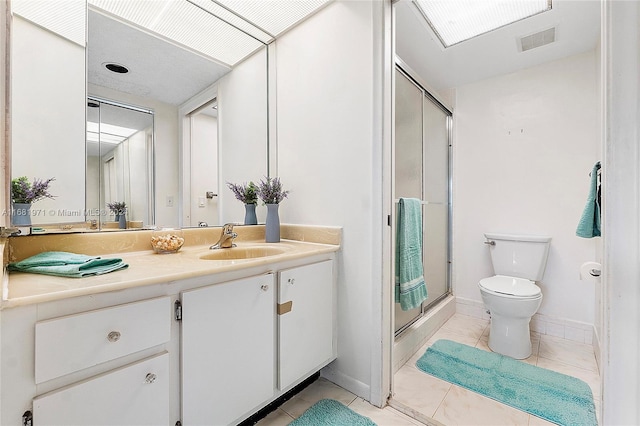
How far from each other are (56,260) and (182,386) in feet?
1.94

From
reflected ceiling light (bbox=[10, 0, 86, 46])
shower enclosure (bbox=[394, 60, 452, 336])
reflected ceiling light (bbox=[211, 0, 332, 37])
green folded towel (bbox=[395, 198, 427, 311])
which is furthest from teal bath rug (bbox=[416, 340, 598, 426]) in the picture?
reflected ceiling light (bbox=[10, 0, 86, 46])

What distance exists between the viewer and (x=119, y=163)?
131cm

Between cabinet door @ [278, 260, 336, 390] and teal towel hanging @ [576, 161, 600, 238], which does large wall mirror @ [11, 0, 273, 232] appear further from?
teal towel hanging @ [576, 161, 600, 238]

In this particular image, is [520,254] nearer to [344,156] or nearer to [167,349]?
[344,156]

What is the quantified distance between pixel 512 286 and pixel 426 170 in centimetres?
106

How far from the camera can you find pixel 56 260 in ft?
2.97

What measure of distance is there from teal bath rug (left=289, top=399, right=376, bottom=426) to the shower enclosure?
64 cm

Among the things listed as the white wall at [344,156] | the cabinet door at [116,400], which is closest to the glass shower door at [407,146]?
the white wall at [344,156]

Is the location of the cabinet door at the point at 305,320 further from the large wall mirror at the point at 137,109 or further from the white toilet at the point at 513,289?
the white toilet at the point at 513,289

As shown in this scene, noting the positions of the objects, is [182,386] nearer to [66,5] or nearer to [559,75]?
[66,5]

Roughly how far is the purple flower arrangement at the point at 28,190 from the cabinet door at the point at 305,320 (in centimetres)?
98

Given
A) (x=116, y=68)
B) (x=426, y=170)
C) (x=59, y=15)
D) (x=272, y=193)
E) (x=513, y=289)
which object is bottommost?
(x=513, y=289)

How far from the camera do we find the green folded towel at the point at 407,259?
1.75 m

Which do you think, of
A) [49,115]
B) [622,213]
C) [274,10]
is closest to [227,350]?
[49,115]
